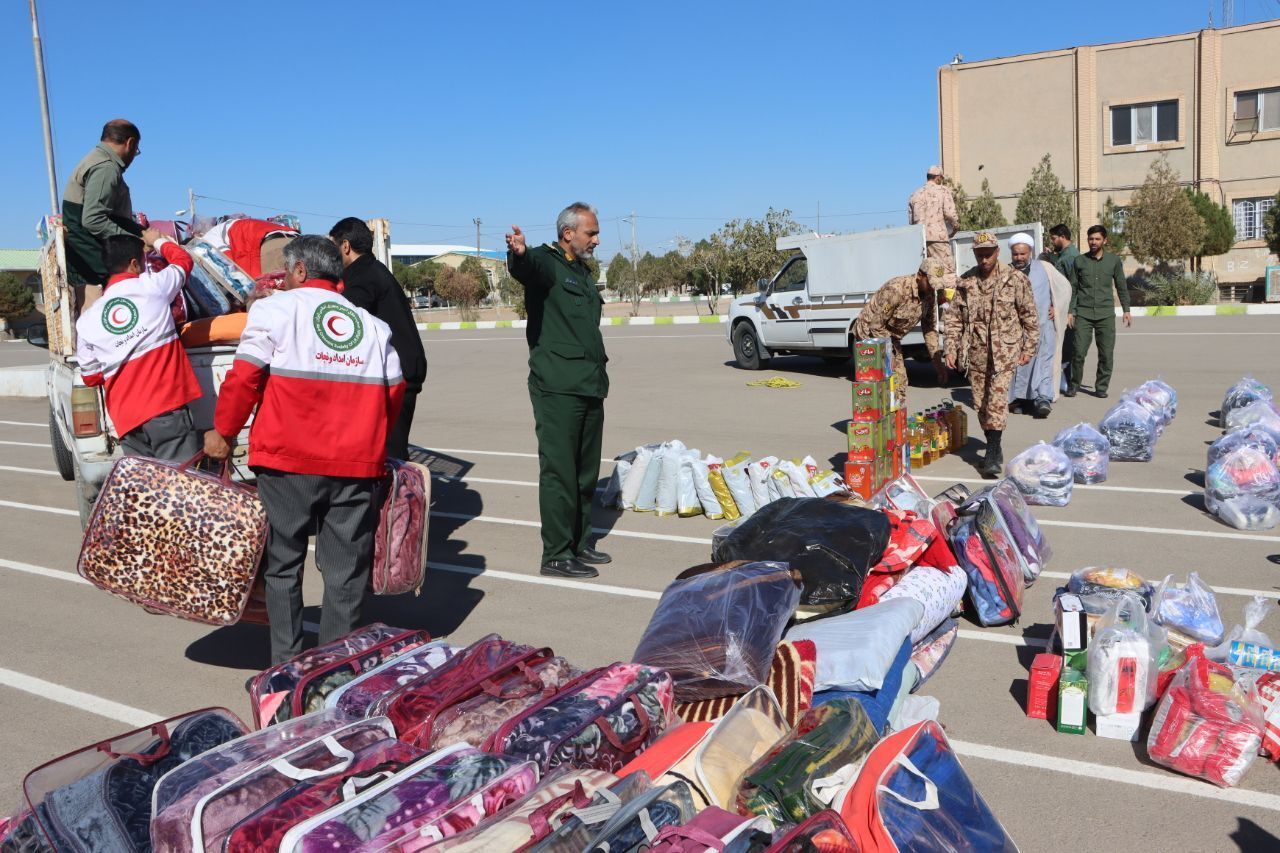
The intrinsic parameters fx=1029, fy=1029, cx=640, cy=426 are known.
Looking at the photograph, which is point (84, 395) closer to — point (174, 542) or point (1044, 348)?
point (174, 542)

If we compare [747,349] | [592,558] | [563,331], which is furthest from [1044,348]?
[563,331]

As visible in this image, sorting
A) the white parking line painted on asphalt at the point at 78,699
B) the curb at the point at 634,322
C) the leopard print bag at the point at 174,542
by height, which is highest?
the curb at the point at 634,322

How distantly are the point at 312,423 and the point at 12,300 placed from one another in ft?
190

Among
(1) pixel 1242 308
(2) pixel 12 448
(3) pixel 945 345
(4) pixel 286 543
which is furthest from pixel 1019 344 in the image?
(1) pixel 1242 308

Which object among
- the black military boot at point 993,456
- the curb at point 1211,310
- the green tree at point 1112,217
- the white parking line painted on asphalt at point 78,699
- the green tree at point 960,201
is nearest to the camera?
the white parking line painted on asphalt at point 78,699

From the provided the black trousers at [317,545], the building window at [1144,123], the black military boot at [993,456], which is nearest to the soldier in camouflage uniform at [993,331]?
the black military boot at [993,456]

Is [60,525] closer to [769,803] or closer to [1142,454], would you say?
[769,803]

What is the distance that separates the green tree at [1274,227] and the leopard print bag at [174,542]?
39.0 metres

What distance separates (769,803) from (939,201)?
13.1m

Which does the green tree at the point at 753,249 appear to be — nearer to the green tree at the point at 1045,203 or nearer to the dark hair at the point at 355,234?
the green tree at the point at 1045,203

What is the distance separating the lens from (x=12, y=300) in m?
53.0

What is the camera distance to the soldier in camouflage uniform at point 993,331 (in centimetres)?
862

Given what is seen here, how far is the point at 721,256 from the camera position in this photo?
38.2 meters

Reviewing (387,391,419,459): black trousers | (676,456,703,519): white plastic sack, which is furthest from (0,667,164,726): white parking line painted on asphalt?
(676,456,703,519): white plastic sack
